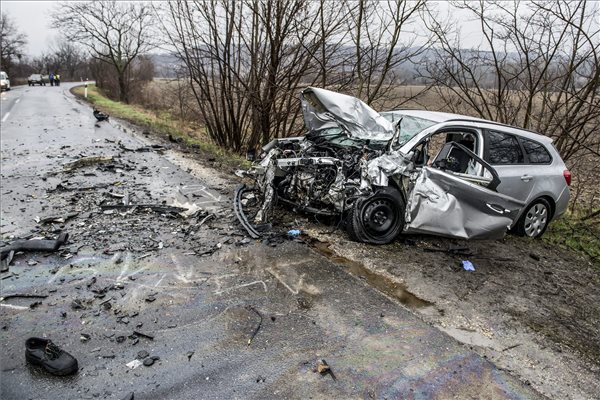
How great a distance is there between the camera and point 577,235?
754 centimetres

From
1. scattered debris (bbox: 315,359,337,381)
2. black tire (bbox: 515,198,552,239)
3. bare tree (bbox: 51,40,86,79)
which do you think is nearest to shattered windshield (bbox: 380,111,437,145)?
black tire (bbox: 515,198,552,239)

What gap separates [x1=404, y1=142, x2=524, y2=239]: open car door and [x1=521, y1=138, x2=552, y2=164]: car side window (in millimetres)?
1448

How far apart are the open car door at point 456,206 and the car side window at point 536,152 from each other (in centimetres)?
145

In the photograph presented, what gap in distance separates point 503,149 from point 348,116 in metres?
2.37

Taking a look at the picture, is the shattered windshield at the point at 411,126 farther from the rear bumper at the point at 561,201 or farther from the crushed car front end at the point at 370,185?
the rear bumper at the point at 561,201

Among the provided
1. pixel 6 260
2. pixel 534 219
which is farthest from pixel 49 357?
pixel 534 219

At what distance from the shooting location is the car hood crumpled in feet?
19.3

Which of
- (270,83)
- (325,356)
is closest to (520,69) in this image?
(270,83)

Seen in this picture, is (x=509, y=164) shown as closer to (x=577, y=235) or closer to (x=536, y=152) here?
(x=536, y=152)

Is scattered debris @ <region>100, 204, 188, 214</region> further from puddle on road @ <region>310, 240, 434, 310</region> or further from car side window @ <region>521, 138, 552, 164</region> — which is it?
car side window @ <region>521, 138, 552, 164</region>

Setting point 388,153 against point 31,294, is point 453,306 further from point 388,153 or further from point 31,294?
point 31,294

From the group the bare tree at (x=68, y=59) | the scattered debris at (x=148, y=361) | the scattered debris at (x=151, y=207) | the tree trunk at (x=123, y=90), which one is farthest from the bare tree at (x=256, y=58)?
the bare tree at (x=68, y=59)

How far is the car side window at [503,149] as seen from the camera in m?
5.97

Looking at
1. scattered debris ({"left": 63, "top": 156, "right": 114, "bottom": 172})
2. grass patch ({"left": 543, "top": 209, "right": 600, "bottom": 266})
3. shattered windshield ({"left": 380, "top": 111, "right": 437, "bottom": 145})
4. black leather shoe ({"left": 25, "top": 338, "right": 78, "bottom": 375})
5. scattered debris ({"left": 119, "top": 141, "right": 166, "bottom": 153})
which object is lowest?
grass patch ({"left": 543, "top": 209, "right": 600, "bottom": 266})
